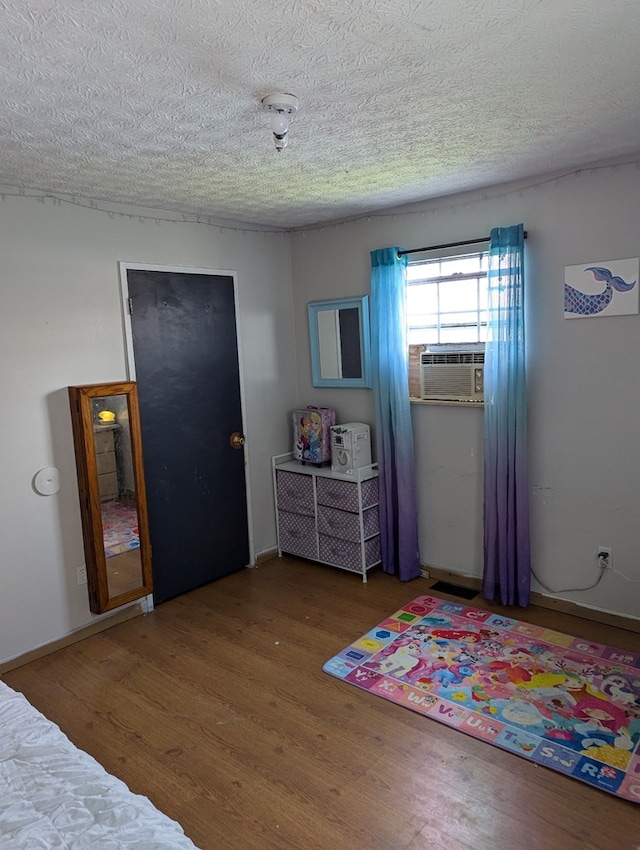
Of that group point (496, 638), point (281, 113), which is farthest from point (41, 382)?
point (496, 638)

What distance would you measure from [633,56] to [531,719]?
2.40 m

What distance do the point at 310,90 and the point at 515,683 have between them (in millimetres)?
2526

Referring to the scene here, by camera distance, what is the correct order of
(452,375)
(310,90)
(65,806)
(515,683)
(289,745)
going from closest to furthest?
(65,806) → (310,90) → (289,745) → (515,683) → (452,375)

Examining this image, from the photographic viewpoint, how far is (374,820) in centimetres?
194

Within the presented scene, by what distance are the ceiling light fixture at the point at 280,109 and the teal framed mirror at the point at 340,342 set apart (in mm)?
1951

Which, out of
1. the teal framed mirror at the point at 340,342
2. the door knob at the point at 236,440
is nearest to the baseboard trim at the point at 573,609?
the teal framed mirror at the point at 340,342

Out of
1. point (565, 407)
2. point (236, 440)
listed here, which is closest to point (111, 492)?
point (236, 440)

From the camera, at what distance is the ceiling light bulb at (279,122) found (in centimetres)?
194

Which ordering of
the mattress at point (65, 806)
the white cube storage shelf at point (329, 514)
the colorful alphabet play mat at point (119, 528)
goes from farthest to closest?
the white cube storage shelf at point (329, 514), the colorful alphabet play mat at point (119, 528), the mattress at point (65, 806)

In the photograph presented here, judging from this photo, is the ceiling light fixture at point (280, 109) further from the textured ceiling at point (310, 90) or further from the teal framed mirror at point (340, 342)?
the teal framed mirror at point (340, 342)

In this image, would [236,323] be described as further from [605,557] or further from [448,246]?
[605,557]

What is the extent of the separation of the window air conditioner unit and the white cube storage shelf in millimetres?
706

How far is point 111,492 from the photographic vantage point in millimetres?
3215

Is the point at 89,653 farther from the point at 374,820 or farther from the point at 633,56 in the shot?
the point at 633,56
